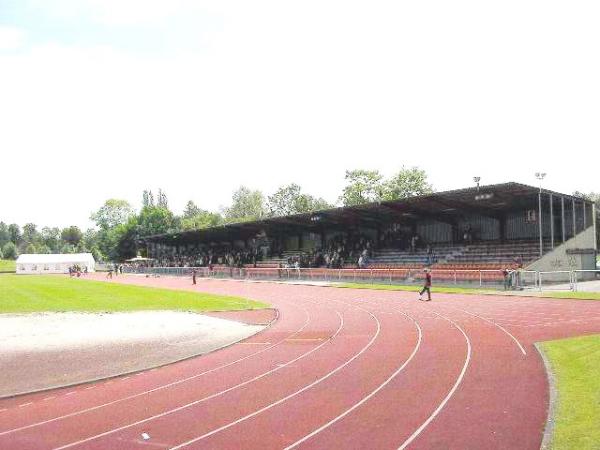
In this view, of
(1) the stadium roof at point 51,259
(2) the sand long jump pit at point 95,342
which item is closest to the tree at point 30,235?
(1) the stadium roof at point 51,259

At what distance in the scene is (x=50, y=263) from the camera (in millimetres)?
89125

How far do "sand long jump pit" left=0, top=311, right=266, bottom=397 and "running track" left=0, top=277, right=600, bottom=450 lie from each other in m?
0.85

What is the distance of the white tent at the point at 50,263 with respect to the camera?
87438mm

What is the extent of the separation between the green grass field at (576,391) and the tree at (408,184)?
212 ft

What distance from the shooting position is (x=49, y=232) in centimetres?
17338

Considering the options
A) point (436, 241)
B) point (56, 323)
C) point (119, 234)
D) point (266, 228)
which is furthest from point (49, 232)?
point (56, 323)

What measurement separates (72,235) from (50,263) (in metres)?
81.4

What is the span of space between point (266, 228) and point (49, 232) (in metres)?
139

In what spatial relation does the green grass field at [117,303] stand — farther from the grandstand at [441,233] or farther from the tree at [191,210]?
the tree at [191,210]

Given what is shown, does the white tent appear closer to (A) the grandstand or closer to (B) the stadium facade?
(A) the grandstand

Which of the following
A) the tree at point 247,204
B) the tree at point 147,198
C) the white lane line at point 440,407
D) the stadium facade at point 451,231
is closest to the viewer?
the white lane line at point 440,407

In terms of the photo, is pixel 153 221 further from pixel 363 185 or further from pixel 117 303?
pixel 117 303

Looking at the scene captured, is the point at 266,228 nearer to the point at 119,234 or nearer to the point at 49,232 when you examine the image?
the point at 119,234

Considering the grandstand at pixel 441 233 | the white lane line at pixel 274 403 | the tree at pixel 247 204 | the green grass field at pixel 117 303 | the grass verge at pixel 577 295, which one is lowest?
the white lane line at pixel 274 403
